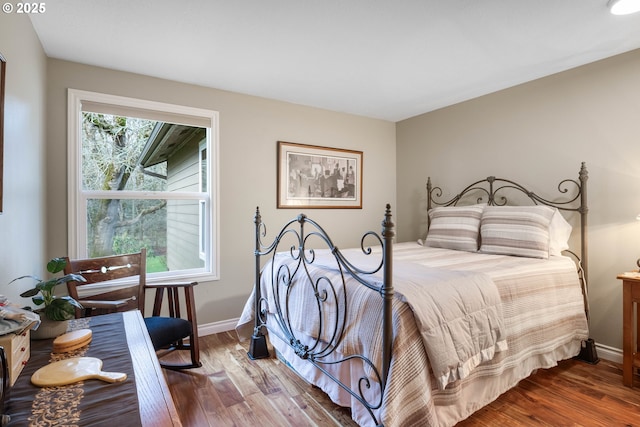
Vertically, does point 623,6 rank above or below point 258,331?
above

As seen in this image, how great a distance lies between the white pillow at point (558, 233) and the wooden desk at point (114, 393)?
273 cm

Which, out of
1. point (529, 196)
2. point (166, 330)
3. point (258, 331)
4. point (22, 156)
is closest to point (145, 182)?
point (22, 156)

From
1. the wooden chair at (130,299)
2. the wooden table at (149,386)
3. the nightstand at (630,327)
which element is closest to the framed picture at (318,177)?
the wooden chair at (130,299)

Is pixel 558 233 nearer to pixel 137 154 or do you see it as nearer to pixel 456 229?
pixel 456 229

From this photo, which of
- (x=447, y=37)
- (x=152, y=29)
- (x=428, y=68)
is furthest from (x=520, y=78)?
(x=152, y=29)

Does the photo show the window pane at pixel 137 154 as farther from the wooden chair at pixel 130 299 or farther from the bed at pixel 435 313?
the bed at pixel 435 313

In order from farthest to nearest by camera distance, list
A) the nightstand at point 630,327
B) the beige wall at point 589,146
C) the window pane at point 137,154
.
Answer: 1. the window pane at point 137,154
2. the beige wall at point 589,146
3. the nightstand at point 630,327

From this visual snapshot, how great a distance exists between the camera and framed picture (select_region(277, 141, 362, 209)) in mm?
3508

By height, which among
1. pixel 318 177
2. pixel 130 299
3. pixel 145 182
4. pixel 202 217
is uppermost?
pixel 318 177

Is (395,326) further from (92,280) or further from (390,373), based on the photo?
(92,280)

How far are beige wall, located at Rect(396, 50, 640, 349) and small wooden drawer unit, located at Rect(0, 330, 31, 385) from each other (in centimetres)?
344

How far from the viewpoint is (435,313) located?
1.52 meters

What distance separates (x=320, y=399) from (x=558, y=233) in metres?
2.17

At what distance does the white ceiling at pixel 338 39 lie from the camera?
1881 millimetres
